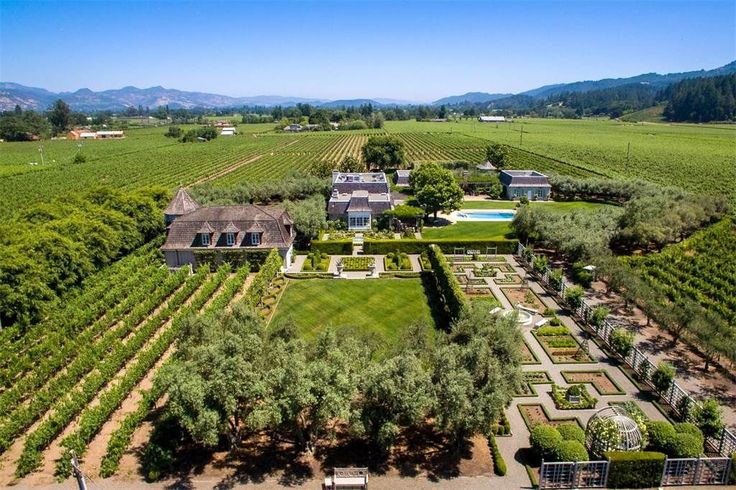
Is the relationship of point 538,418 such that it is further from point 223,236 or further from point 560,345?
point 223,236

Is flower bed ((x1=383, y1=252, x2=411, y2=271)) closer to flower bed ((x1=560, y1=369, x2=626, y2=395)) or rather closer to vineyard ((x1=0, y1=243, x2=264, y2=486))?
vineyard ((x1=0, y1=243, x2=264, y2=486))

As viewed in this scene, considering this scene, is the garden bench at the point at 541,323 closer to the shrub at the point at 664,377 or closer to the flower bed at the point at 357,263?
the shrub at the point at 664,377

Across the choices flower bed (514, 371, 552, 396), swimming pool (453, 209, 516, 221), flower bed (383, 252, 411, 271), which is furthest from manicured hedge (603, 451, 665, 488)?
swimming pool (453, 209, 516, 221)

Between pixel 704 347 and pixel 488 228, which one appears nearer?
pixel 704 347

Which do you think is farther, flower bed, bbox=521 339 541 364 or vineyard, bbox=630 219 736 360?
vineyard, bbox=630 219 736 360

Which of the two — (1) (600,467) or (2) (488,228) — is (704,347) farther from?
(2) (488,228)

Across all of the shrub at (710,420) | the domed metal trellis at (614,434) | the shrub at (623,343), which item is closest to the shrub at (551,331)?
the shrub at (623,343)

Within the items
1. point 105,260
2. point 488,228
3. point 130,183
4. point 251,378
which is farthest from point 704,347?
point 130,183
